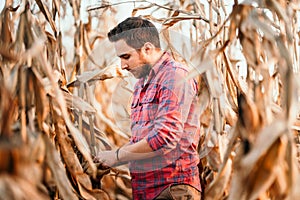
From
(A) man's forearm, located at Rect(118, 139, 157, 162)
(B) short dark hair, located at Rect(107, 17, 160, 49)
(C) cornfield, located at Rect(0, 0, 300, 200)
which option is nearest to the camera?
(C) cornfield, located at Rect(0, 0, 300, 200)

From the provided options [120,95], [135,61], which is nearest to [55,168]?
[135,61]

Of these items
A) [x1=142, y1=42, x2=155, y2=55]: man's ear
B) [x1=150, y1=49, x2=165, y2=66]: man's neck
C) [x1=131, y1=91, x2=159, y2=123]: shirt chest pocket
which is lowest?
[x1=131, y1=91, x2=159, y2=123]: shirt chest pocket

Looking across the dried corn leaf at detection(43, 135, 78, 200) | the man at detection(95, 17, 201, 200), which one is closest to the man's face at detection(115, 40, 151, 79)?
the man at detection(95, 17, 201, 200)

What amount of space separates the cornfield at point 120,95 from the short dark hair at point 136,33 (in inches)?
3.3

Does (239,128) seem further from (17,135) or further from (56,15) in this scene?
(56,15)

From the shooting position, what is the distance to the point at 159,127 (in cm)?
81

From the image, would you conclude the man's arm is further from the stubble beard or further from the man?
the stubble beard

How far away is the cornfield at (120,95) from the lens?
15.0 inches

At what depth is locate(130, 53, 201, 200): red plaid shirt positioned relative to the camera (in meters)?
0.81

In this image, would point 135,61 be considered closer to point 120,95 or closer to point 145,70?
point 145,70

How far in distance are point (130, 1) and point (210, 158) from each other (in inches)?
17.0

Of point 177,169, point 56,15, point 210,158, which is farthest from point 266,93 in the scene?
point 56,15

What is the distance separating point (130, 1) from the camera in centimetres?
119

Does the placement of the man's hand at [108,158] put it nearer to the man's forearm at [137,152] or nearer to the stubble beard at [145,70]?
the man's forearm at [137,152]
